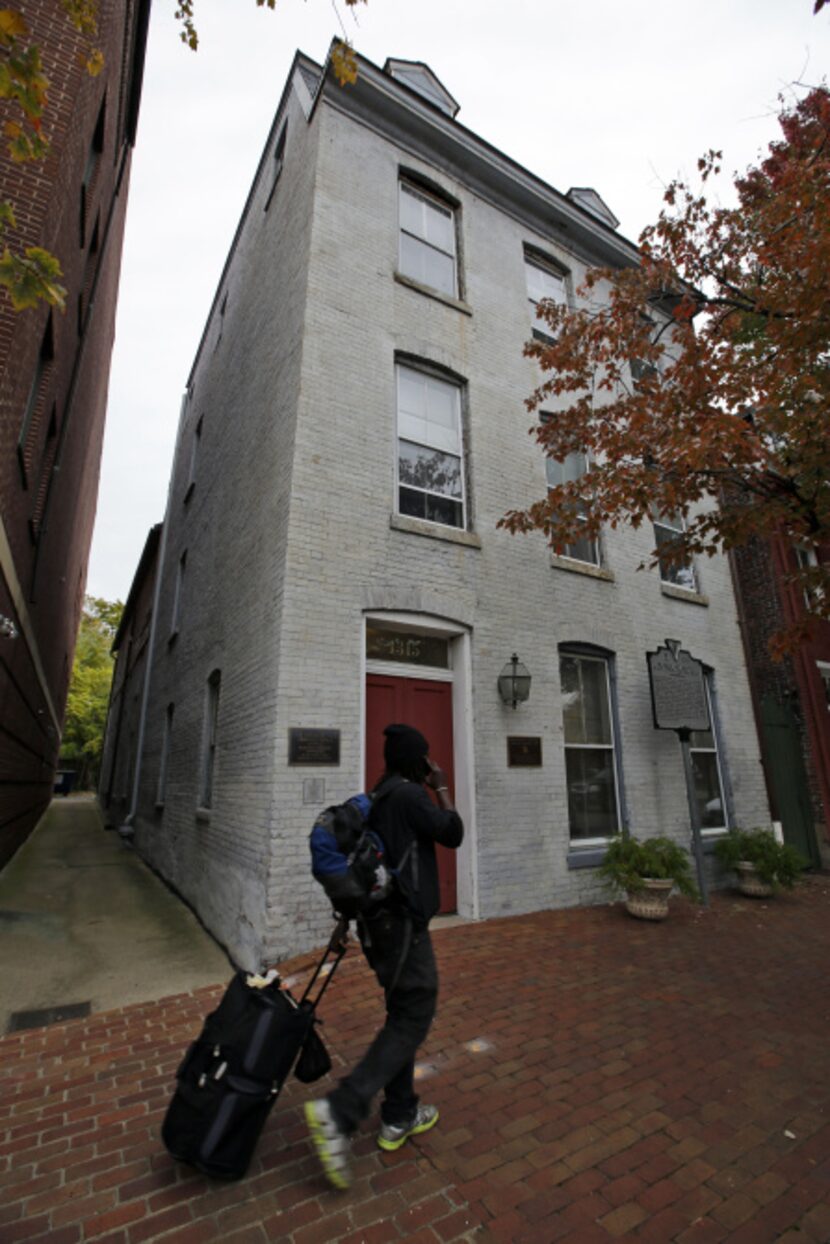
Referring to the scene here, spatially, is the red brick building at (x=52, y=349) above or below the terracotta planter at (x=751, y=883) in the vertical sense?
above

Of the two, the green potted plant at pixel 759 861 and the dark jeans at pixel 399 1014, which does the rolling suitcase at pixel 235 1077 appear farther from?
the green potted plant at pixel 759 861

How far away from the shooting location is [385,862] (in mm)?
2928

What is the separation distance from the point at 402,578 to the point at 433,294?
4.44 meters

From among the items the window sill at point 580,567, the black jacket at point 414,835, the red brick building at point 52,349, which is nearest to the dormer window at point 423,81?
the red brick building at point 52,349

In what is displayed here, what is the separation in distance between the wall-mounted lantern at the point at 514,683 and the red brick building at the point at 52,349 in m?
5.27

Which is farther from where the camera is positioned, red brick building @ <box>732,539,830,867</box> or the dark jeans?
red brick building @ <box>732,539,830,867</box>

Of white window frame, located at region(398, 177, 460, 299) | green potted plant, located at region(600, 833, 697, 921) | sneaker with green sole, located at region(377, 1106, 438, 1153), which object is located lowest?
sneaker with green sole, located at region(377, 1106, 438, 1153)

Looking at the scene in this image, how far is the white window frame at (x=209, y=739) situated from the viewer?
788 centimetres

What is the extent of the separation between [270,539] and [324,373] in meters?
2.08

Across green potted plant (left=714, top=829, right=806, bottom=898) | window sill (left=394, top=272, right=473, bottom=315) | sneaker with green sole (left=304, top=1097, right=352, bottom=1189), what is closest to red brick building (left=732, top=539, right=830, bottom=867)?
green potted plant (left=714, top=829, right=806, bottom=898)

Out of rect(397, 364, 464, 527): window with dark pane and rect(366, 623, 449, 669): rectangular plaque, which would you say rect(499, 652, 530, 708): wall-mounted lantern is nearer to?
rect(366, 623, 449, 669): rectangular plaque

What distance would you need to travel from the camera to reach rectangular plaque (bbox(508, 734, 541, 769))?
270 inches

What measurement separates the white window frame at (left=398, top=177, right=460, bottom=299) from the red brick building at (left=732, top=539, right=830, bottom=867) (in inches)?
279

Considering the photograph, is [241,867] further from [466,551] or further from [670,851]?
[670,851]
